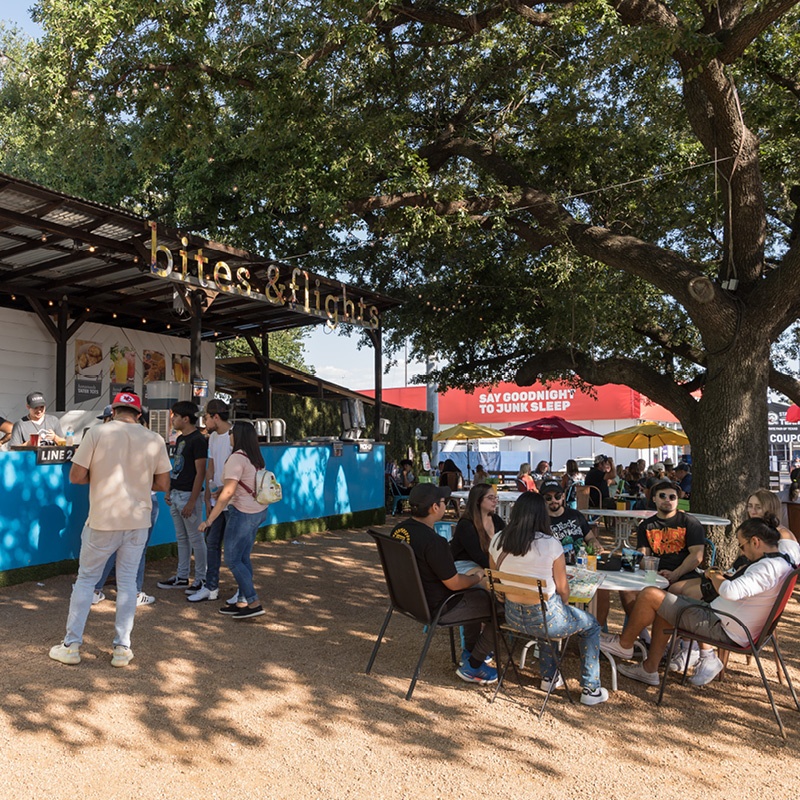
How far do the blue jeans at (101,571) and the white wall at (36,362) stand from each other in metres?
6.65

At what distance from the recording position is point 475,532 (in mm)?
4984

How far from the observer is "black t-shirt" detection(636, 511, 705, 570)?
526 centimetres

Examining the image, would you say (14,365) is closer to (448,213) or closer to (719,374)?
(448,213)

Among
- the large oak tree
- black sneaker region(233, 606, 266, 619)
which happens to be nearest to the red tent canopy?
the large oak tree

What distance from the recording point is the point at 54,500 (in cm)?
725

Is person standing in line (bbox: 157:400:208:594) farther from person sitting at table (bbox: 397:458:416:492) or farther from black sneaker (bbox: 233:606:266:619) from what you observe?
person sitting at table (bbox: 397:458:416:492)

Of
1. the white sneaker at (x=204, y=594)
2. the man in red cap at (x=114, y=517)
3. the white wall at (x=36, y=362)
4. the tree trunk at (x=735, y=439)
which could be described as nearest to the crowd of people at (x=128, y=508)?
the man in red cap at (x=114, y=517)

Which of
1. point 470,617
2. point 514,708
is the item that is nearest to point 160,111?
point 470,617

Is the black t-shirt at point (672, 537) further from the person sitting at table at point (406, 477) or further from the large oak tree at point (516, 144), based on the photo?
the person sitting at table at point (406, 477)

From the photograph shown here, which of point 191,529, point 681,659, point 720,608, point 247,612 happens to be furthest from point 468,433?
point 720,608

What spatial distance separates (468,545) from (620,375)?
6.76 meters

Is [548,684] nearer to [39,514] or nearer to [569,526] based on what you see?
[569,526]

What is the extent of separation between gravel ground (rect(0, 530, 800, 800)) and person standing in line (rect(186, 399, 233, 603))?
0.83 meters

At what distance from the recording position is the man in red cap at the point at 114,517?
4.53 meters
